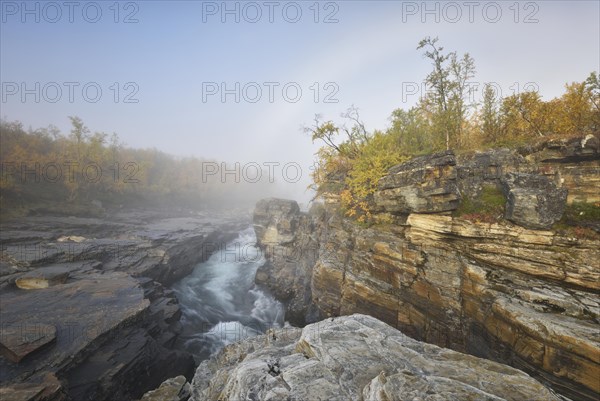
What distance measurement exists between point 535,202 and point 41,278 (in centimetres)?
2879

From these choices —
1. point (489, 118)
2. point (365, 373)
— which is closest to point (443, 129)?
point (489, 118)

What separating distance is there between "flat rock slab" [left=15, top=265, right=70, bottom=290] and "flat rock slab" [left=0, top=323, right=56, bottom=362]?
5.38m

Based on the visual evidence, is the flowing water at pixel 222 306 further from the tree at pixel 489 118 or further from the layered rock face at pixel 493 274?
the tree at pixel 489 118

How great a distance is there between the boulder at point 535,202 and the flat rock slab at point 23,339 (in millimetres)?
22076

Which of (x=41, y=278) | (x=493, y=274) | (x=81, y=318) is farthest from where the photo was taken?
(x=41, y=278)

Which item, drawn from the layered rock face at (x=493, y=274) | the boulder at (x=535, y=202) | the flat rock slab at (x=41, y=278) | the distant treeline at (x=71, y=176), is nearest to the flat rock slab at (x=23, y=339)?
the flat rock slab at (x=41, y=278)

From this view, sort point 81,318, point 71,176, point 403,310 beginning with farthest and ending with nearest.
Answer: point 71,176 → point 81,318 → point 403,310

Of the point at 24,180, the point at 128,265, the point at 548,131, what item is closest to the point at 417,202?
the point at 548,131

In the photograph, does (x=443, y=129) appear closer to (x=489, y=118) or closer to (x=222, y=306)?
(x=489, y=118)

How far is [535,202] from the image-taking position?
9.16 m

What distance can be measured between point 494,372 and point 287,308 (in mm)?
18221

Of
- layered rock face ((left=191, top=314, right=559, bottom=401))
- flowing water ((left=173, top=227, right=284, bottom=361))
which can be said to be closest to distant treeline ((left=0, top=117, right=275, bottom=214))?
flowing water ((left=173, top=227, right=284, bottom=361))

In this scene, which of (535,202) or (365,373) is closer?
(365,373)

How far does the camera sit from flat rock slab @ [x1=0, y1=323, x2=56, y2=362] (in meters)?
9.79
